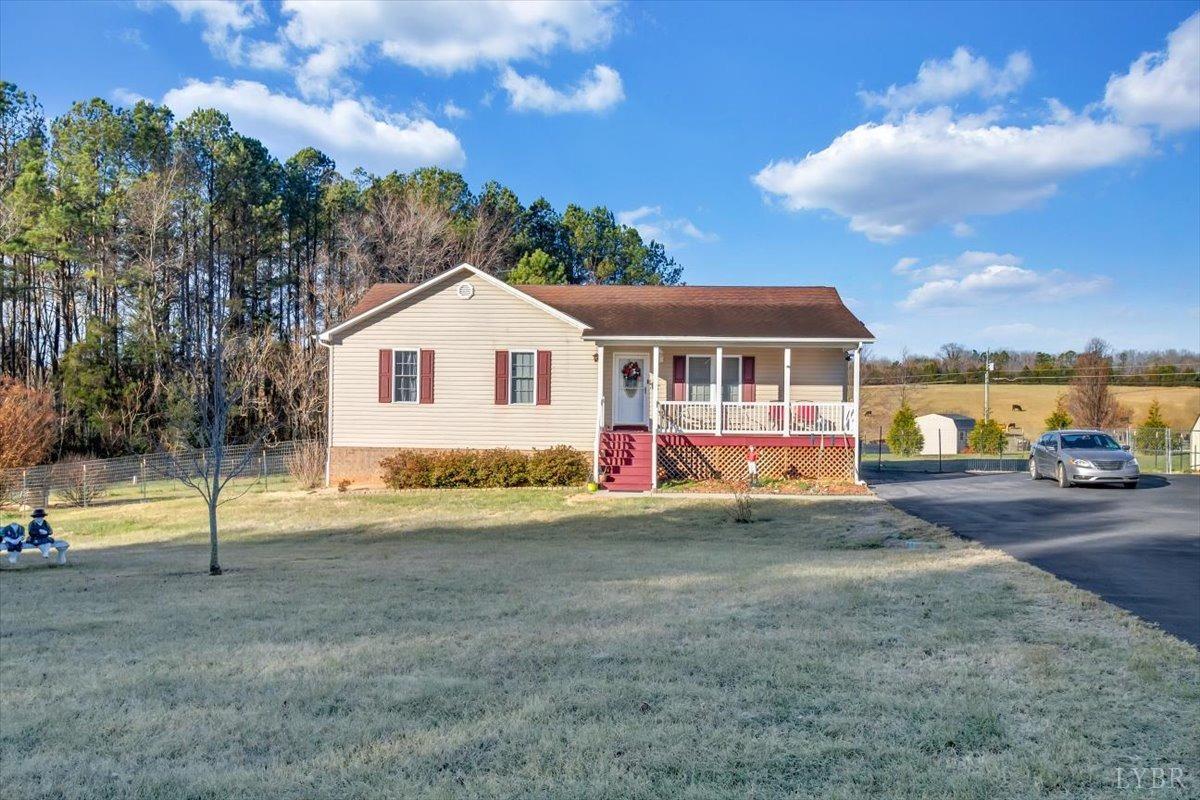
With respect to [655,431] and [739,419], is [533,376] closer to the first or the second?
[655,431]

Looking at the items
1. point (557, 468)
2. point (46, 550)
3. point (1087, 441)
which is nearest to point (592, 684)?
point (46, 550)

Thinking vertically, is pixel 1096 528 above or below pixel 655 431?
below

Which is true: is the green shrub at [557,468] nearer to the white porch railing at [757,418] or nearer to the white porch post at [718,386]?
the white porch railing at [757,418]

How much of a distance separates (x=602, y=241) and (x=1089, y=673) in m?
38.8

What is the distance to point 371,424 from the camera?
20.6 meters

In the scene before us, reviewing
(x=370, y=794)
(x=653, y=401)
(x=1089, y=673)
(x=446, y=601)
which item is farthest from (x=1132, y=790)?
(x=653, y=401)

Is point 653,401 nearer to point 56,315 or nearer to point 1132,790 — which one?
point 1132,790

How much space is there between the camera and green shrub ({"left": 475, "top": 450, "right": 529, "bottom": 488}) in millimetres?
19406

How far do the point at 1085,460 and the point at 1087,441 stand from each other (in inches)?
61.9

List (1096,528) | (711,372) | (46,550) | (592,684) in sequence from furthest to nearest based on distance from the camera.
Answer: (711,372), (1096,528), (46,550), (592,684)

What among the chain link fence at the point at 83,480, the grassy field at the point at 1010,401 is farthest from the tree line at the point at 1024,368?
the chain link fence at the point at 83,480

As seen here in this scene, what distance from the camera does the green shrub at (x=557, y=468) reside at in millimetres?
19453

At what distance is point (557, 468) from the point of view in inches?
767

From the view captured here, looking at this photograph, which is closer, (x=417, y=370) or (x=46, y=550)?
(x=46, y=550)
